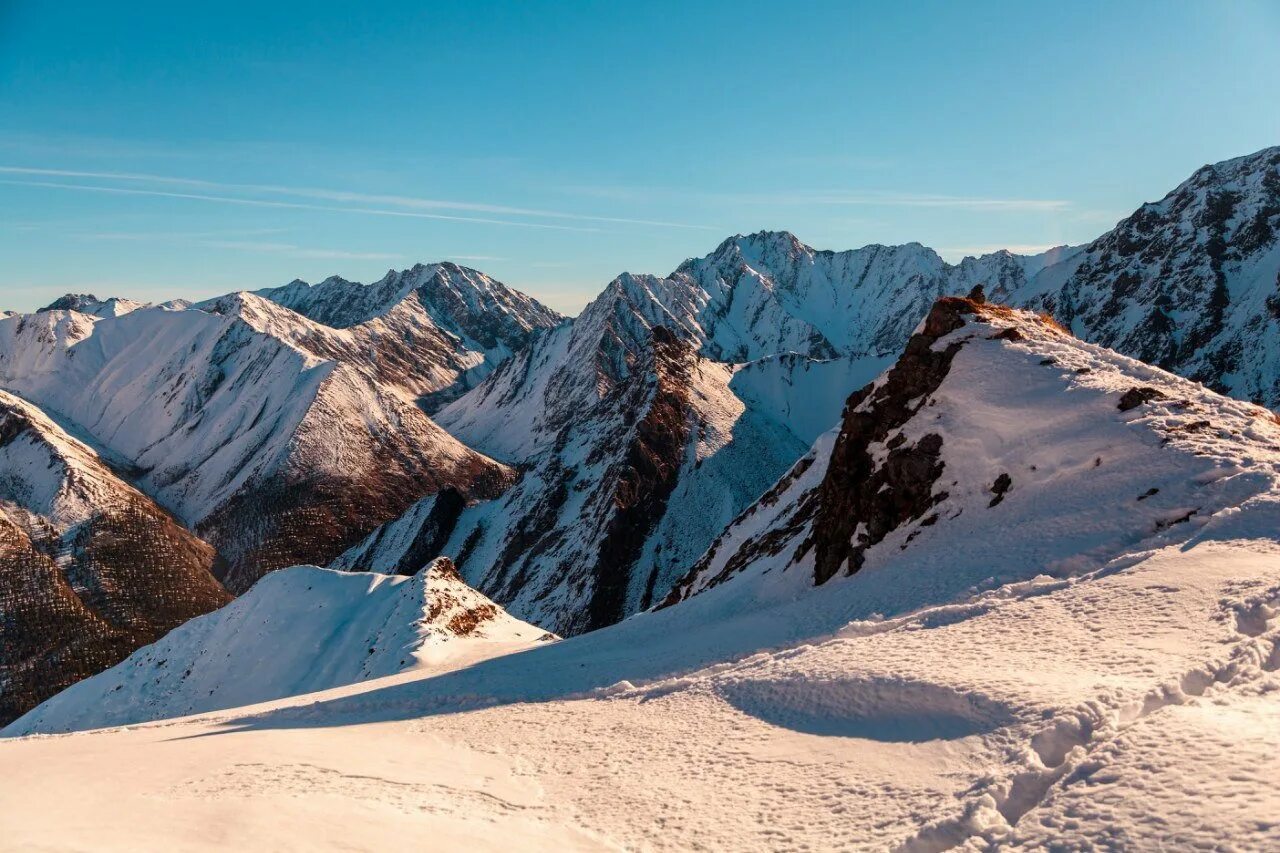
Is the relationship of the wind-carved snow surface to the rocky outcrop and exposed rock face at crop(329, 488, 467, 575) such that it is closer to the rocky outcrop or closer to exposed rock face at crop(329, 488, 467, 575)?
the rocky outcrop

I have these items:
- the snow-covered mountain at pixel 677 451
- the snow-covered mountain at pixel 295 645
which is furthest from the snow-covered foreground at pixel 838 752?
the snow-covered mountain at pixel 677 451

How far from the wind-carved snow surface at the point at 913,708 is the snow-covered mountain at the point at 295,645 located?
521 inches

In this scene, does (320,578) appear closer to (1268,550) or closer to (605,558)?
(605,558)

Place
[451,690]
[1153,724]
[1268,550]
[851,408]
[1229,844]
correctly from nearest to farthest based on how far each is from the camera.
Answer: [1229,844] → [1153,724] → [1268,550] → [451,690] → [851,408]

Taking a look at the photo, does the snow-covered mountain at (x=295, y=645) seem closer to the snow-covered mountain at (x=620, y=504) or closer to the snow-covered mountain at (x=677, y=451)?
the snow-covered mountain at (x=620, y=504)

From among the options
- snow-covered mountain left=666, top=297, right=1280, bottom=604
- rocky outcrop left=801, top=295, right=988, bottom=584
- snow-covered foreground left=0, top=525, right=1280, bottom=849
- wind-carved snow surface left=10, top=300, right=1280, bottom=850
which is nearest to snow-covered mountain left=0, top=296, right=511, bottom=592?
rocky outcrop left=801, top=295, right=988, bottom=584

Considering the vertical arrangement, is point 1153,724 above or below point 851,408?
below

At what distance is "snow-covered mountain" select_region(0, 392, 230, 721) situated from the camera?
88.6m

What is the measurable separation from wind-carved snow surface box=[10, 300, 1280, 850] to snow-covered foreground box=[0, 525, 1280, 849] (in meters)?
0.07

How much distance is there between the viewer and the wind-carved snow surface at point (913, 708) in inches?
439

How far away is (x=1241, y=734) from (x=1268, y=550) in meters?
10.7

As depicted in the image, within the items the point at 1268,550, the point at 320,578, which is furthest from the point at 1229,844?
the point at 320,578

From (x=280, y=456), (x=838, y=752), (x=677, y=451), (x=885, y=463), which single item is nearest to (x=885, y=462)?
(x=885, y=463)

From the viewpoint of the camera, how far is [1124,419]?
28.5 meters
